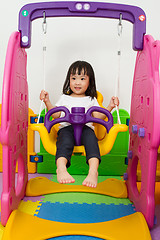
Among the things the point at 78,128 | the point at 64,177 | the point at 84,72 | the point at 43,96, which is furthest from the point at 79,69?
the point at 64,177

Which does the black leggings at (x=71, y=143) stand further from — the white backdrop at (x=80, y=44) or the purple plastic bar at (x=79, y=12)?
the white backdrop at (x=80, y=44)

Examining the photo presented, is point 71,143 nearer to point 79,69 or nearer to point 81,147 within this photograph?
point 81,147

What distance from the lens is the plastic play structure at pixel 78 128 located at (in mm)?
1137

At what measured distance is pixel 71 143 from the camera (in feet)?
4.50

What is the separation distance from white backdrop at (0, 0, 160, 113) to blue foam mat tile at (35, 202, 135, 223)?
883 millimetres

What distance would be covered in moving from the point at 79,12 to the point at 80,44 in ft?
2.05

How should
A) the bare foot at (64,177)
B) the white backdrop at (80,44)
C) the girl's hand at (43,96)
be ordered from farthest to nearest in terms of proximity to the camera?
the white backdrop at (80,44) → the girl's hand at (43,96) → the bare foot at (64,177)

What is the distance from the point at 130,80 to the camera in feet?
6.72

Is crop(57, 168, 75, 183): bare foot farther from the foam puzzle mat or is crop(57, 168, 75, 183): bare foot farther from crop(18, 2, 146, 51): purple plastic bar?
crop(18, 2, 146, 51): purple plastic bar

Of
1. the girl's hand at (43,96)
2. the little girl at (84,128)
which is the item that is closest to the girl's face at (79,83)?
the little girl at (84,128)

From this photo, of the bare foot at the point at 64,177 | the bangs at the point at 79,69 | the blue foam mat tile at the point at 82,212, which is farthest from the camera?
the bangs at the point at 79,69

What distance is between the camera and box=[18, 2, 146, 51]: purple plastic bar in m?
1.36

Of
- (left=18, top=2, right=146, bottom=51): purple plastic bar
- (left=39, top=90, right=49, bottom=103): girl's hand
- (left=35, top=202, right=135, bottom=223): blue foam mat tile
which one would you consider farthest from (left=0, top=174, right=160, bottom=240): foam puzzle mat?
(left=18, top=2, right=146, bottom=51): purple plastic bar

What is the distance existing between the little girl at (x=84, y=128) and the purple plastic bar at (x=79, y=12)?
0.34m
